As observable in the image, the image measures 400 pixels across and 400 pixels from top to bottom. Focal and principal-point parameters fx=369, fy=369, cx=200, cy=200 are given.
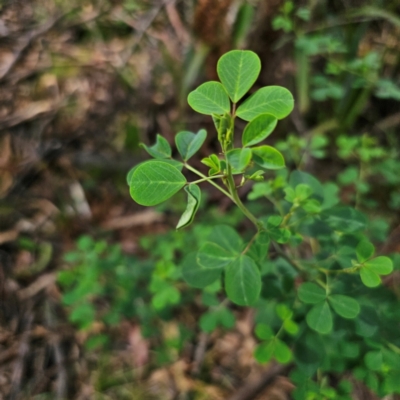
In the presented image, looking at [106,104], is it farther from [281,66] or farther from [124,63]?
[281,66]

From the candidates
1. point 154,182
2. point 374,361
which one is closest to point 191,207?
point 154,182

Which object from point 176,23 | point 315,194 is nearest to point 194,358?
point 315,194

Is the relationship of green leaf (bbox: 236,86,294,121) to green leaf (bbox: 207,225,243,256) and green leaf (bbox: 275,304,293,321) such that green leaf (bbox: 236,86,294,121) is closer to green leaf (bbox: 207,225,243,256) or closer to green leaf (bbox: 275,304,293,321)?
green leaf (bbox: 207,225,243,256)

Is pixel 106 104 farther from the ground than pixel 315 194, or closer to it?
closer to it

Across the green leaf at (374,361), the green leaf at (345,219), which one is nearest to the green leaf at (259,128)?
the green leaf at (345,219)

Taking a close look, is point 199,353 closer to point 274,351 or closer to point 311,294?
point 274,351

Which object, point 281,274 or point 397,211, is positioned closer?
point 281,274
